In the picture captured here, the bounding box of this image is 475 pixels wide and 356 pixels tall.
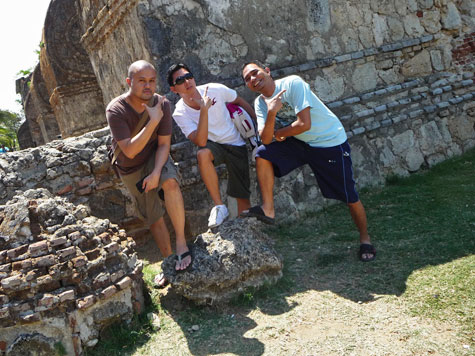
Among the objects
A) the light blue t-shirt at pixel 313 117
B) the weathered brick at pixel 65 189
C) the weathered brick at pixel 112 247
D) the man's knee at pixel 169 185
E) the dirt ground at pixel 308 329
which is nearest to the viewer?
the dirt ground at pixel 308 329

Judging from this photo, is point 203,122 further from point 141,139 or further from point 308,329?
point 308,329

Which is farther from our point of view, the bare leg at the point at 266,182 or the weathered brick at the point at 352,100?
the weathered brick at the point at 352,100

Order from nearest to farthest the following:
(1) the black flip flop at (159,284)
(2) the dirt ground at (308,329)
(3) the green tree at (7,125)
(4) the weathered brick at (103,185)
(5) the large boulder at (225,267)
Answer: (2) the dirt ground at (308,329), (5) the large boulder at (225,267), (1) the black flip flop at (159,284), (4) the weathered brick at (103,185), (3) the green tree at (7,125)

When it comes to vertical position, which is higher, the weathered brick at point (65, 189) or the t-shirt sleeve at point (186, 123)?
the t-shirt sleeve at point (186, 123)

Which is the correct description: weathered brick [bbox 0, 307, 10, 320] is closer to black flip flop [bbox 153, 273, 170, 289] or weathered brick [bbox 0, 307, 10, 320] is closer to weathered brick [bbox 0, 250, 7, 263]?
weathered brick [bbox 0, 250, 7, 263]

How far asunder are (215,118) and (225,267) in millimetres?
1391

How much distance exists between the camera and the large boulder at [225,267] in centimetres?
323

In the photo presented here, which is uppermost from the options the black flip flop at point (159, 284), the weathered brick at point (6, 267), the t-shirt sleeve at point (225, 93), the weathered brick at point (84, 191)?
the t-shirt sleeve at point (225, 93)

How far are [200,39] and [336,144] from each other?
74.3 inches

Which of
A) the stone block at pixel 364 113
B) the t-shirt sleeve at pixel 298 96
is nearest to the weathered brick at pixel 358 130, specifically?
the stone block at pixel 364 113

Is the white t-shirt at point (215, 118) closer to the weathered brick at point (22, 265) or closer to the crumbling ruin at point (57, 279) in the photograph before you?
the crumbling ruin at point (57, 279)

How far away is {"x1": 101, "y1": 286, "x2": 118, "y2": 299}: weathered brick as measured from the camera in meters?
2.92

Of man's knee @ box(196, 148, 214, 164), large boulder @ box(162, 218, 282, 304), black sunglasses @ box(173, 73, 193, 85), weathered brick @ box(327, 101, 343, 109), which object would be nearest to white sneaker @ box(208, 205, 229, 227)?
large boulder @ box(162, 218, 282, 304)

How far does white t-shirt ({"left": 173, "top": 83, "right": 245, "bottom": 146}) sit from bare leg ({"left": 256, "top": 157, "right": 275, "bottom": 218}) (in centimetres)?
39
